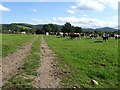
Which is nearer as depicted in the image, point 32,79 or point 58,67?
point 32,79

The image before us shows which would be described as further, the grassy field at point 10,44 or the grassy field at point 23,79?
the grassy field at point 10,44

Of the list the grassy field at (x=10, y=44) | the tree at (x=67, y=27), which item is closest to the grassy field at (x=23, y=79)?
the grassy field at (x=10, y=44)

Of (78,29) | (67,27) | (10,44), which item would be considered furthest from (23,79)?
(67,27)

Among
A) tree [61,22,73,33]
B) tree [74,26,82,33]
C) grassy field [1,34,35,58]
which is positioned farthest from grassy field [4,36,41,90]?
tree [61,22,73,33]

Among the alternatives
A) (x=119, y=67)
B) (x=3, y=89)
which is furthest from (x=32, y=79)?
(x=119, y=67)

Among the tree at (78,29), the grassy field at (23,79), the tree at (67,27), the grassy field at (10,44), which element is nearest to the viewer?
the grassy field at (23,79)

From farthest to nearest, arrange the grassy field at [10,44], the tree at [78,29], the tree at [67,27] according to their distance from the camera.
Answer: the tree at [67,27]
the tree at [78,29]
the grassy field at [10,44]

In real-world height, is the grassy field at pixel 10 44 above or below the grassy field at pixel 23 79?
below

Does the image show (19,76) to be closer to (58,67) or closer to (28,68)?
(28,68)

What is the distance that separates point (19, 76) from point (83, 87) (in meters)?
3.00

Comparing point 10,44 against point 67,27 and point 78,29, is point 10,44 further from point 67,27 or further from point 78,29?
point 67,27

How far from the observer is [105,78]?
1329cm

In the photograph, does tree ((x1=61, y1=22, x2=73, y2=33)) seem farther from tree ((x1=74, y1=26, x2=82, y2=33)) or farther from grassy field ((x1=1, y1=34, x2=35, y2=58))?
grassy field ((x1=1, y1=34, x2=35, y2=58))

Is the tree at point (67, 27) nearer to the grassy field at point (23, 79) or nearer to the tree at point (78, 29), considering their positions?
the tree at point (78, 29)
